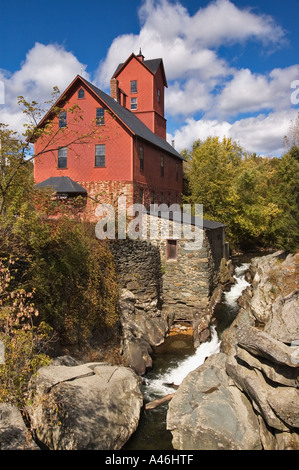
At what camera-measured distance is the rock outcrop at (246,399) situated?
26.2 feet

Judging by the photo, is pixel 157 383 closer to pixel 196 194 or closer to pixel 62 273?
pixel 62 273

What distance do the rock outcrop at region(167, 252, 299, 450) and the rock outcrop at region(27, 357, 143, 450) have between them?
4.56ft

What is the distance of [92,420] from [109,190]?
581 inches

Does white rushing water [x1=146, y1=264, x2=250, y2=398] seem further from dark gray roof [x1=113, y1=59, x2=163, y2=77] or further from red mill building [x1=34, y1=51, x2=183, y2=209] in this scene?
dark gray roof [x1=113, y1=59, x2=163, y2=77]

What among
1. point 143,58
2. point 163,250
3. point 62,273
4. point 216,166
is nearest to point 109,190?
point 163,250

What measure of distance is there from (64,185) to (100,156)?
9.90ft

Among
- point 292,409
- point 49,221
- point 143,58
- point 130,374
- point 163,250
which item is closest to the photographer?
point 292,409

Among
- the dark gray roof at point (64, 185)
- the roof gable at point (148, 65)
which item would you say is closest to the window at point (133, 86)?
the roof gable at point (148, 65)

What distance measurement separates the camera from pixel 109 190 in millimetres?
20719

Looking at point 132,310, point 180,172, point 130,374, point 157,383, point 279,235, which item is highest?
point 180,172

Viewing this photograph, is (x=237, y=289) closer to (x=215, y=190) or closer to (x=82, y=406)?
(x=215, y=190)

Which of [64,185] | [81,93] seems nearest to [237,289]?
[64,185]

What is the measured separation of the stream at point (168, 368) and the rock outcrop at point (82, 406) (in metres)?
0.41

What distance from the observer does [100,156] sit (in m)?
21.1
